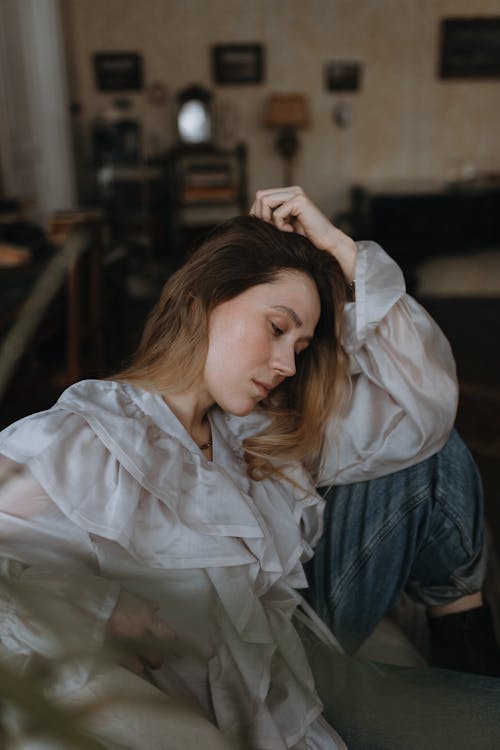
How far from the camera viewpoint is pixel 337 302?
1.24 m

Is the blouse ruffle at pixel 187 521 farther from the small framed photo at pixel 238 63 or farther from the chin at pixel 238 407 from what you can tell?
the small framed photo at pixel 238 63

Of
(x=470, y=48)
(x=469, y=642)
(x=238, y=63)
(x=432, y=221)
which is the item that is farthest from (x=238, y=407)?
(x=470, y=48)

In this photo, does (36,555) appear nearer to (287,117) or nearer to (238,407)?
(238,407)

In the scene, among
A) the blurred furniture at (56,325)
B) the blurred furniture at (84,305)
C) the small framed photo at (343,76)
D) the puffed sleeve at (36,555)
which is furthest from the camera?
the small framed photo at (343,76)

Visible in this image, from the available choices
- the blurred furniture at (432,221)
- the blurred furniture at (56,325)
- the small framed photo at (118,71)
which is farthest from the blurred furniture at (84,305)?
the small framed photo at (118,71)

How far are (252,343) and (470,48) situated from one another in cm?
580

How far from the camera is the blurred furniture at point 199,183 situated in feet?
18.5

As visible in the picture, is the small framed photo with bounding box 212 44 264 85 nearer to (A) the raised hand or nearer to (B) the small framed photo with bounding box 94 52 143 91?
(B) the small framed photo with bounding box 94 52 143 91

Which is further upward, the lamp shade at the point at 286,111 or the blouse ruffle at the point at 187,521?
the lamp shade at the point at 286,111

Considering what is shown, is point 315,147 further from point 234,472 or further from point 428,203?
point 234,472

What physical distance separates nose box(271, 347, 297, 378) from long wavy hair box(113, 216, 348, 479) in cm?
11

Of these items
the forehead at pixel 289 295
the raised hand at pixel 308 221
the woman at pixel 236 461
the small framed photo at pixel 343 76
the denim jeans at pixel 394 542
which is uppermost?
the small framed photo at pixel 343 76

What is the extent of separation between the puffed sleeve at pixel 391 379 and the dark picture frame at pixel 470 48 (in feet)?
17.8

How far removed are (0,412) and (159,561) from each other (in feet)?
4.69
